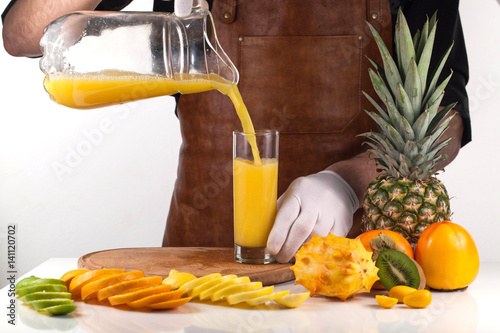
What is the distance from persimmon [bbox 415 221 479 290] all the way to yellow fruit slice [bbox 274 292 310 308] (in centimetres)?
34

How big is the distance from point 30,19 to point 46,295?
1.04m

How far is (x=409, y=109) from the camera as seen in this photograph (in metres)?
1.67

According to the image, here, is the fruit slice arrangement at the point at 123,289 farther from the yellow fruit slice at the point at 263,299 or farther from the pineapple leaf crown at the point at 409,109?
the pineapple leaf crown at the point at 409,109

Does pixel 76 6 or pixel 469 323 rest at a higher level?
pixel 76 6

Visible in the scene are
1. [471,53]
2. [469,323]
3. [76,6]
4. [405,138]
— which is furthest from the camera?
[471,53]

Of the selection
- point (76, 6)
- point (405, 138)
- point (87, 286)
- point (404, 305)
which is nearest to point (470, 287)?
point (404, 305)

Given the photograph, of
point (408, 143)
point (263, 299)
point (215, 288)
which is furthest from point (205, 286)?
point (408, 143)

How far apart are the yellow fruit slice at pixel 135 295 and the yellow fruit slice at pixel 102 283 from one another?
2.4 inches

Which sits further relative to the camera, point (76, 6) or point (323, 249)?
point (76, 6)

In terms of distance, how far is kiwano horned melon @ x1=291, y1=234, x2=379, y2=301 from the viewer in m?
1.33

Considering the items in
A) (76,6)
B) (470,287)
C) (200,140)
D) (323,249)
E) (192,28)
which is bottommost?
(470,287)

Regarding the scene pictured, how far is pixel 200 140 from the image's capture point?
2135mm

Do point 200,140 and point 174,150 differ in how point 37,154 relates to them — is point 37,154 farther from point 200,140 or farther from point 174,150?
point 200,140

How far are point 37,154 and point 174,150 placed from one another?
83cm
